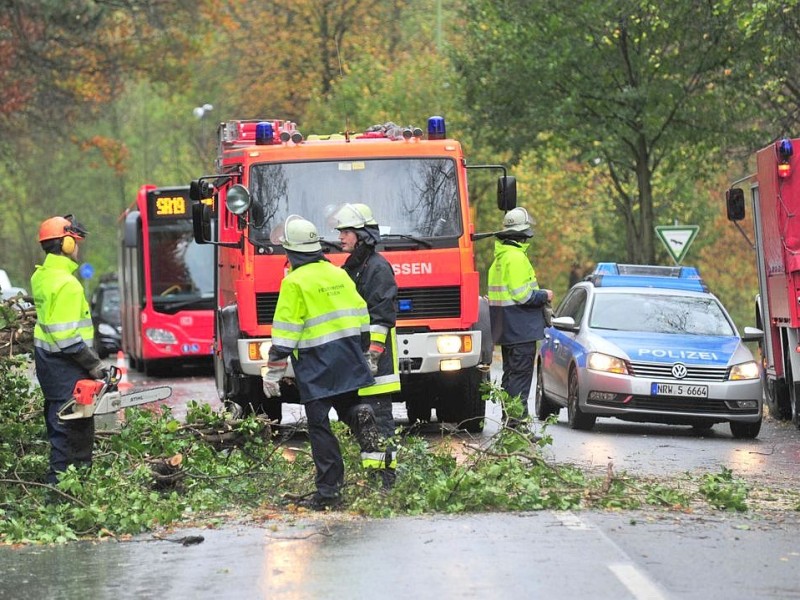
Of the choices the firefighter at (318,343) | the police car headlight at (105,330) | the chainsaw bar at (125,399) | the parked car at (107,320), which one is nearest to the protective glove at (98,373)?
the chainsaw bar at (125,399)

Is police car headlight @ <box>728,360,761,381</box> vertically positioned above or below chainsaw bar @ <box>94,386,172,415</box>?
below

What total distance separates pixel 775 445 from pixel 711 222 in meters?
32.5

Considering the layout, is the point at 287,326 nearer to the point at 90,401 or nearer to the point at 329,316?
the point at 329,316

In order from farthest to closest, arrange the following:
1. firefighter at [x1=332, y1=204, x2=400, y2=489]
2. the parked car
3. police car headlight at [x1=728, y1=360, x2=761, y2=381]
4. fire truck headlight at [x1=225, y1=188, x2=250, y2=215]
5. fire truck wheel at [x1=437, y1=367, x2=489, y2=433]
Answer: the parked car
police car headlight at [x1=728, y1=360, x2=761, y2=381]
fire truck wheel at [x1=437, y1=367, x2=489, y2=433]
fire truck headlight at [x1=225, y1=188, x2=250, y2=215]
firefighter at [x1=332, y1=204, x2=400, y2=489]

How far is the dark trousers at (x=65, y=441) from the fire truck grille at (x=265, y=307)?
3918mm

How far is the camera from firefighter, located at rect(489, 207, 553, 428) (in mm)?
14750

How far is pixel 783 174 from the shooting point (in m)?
17.3

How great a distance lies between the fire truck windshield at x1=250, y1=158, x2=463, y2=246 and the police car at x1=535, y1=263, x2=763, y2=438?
2.23m

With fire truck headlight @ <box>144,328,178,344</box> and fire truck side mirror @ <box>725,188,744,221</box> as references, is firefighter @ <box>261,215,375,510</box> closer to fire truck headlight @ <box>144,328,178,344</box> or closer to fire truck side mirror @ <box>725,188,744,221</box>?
fire truck side mirror @ <box>725,188,744,221</box>

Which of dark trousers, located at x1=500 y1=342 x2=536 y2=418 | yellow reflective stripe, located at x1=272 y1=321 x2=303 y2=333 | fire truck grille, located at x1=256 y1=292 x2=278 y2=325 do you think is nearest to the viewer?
yellow reflective stripe, located at x1=272 y1=321 x2=303 y2=333

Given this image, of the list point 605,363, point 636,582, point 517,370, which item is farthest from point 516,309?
point 636,582

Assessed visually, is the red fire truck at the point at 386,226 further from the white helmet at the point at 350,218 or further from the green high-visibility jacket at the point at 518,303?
the white helmet at the point at 350,218

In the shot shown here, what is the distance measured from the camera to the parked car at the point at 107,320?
39.1 m

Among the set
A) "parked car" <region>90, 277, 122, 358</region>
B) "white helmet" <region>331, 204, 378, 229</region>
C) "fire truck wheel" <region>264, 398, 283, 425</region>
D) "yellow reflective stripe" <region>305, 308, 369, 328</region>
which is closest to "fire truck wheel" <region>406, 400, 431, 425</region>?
"fire truck wheel" <region>264, 398, 283, 425</region>
